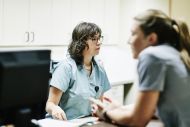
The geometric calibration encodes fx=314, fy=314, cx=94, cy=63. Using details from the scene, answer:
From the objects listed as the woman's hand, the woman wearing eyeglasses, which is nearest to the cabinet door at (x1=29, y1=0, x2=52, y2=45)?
the woman wearing eyeglasses

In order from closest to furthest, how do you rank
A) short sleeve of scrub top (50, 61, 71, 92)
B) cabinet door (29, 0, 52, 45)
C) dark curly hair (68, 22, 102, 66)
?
1. short sleeve of scrub top (50, 61, 71, 92)
2. dark curly hair (68, 22, 102, 66)
3. cabinet door (29, 0, 52, 45)

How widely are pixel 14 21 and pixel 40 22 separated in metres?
0.30

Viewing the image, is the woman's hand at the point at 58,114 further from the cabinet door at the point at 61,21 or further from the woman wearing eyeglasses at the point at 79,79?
the cabinet door at the point at 61,21

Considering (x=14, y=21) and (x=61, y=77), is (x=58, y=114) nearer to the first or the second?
(x=61, y=77)

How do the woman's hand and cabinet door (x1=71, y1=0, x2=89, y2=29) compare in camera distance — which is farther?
cabinet door (x1=71, y1=0, x2=89, y2=29)

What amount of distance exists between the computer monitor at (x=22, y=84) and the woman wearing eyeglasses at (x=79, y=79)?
A: 0.69 metres

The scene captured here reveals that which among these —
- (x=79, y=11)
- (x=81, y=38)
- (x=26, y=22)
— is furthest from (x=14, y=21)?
(x=81, y=38)

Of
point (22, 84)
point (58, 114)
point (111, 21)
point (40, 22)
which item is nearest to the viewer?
point (22, 84)

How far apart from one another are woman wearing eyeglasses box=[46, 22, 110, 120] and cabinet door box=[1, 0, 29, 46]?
1021 mm

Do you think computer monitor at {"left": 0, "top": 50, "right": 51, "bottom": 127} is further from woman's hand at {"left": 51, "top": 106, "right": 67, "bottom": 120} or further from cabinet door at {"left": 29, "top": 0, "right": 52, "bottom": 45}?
cabinet door at {"left": 29, "top": 0, "right": 52, "bottom": 45}

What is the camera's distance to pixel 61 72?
220 centimetres

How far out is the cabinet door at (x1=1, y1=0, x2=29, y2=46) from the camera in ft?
10.1

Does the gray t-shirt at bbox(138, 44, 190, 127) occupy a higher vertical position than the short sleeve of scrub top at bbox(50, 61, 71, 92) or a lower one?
higher

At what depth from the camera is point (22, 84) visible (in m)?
1.26
